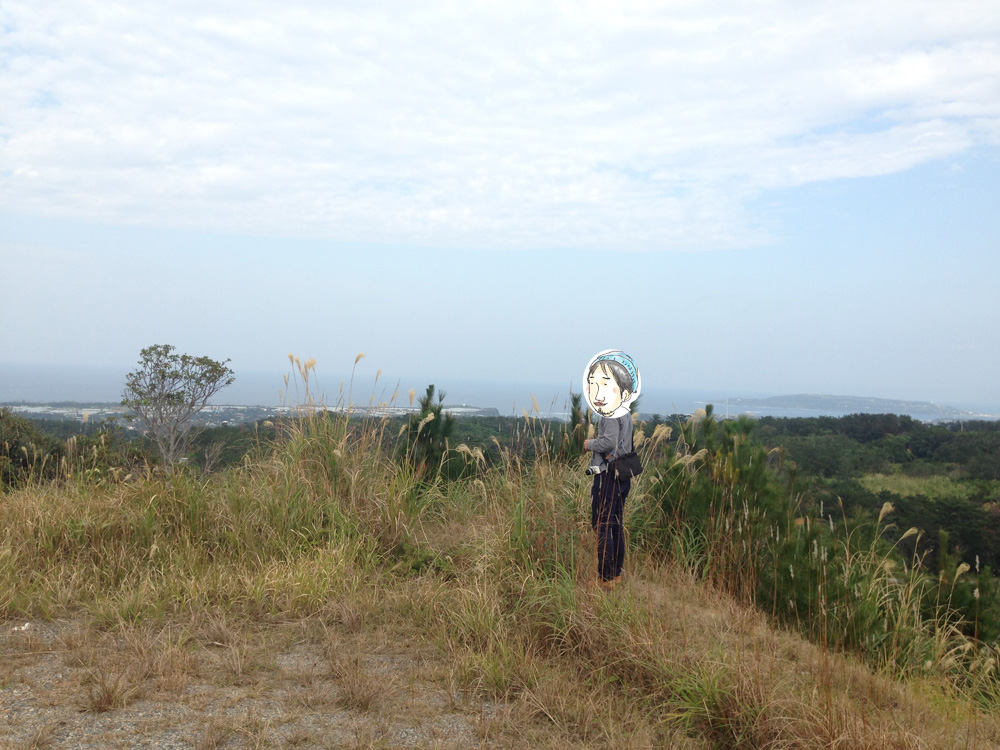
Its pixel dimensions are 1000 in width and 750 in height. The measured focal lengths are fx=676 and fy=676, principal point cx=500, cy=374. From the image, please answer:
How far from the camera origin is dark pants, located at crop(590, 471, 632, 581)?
4625mm

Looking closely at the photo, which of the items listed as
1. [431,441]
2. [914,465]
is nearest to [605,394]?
[431,441]

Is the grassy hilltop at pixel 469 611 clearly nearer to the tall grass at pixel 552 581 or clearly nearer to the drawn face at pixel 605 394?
the tall grass at pixel 552 581

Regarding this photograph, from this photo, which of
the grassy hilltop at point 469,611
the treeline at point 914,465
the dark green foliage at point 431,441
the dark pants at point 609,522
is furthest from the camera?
the treeline at point 914,465

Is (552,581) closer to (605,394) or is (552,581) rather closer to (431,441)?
(605,394)

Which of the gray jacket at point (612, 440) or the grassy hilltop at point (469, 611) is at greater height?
the gray jacket at point (612, 440)

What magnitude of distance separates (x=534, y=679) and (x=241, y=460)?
428 cm

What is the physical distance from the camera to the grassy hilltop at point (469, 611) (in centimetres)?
323

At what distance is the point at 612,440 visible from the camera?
4727 mm

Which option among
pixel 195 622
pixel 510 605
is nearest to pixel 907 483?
pixel 510 605

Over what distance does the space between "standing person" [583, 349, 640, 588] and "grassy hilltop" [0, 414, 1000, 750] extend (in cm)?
19
